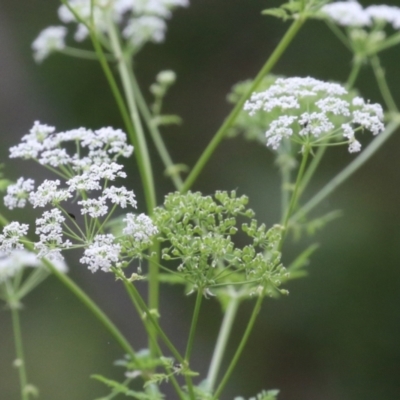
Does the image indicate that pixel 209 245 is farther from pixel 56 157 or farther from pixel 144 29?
pixel 144 29

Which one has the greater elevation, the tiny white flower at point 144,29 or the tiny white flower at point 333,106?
the tiny white flower at point 144,29

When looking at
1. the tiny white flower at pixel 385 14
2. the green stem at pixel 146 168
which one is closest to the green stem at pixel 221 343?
the green stem at pixel 146 168

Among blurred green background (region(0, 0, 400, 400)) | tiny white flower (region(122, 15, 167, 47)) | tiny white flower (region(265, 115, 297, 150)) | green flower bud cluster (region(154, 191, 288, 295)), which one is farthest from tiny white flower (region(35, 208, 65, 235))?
blurred green background (region(0, 0, 400, 400))

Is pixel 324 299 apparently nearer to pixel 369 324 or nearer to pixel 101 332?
pixel 369 324

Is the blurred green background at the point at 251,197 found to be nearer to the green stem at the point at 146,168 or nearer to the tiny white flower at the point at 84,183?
the green stem at the point at 146,168

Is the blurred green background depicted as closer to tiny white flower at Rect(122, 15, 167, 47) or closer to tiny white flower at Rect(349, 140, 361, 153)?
tiny white flower at Rect(122, 15, 167, 47)

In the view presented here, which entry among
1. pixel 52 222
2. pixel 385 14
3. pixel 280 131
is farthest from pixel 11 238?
pixel 385 14
